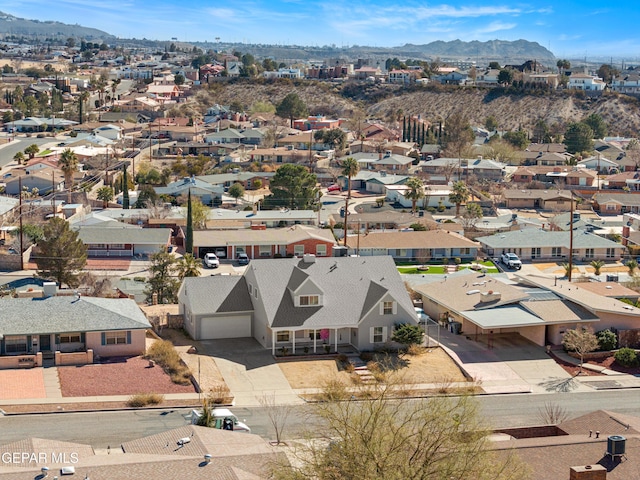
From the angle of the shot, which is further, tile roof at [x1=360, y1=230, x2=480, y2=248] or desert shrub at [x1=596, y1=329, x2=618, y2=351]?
tile roof at [x1=360, y1=230, x2=480, y2=248]

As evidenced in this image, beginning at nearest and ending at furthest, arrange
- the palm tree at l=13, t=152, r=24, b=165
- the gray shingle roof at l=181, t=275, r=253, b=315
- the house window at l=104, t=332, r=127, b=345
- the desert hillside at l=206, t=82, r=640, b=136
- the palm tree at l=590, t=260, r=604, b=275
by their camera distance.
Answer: the house window at l=104, t=332, r=127, b=345 → the gray shingle roof at l=181, t=275, r=253, b=315 → the palm tree at l=590, t=260, r=604, b=275 → the palm tree at l=13, t=152, r=24, b=165 → the desert hillside at l=206, t=82, r=640, b=136

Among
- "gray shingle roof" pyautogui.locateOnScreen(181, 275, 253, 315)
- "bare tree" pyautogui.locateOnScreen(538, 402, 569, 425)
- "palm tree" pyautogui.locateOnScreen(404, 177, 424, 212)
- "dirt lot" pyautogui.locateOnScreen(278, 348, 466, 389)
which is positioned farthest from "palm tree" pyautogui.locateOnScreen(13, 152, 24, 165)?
"bare tree" pyautogui.locateOnScreen(538, 402, 569, 425)

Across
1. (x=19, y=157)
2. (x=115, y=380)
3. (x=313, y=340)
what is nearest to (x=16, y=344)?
(x=115, y=380)

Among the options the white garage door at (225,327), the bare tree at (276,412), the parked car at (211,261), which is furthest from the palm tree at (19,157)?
the bare tree at (276,412)

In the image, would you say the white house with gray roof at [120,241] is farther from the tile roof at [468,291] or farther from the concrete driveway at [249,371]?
the concrete driveway at [249,371]

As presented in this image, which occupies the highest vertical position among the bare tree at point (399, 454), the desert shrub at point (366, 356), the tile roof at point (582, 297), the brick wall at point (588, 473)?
the bare tree at point (399, 454)

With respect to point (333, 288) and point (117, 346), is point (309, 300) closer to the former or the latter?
point (333, 288)

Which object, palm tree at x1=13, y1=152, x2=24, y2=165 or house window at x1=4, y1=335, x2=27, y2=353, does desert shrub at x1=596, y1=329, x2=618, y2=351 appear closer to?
house window at x1=4, y1=335, x2=27, y2=353
